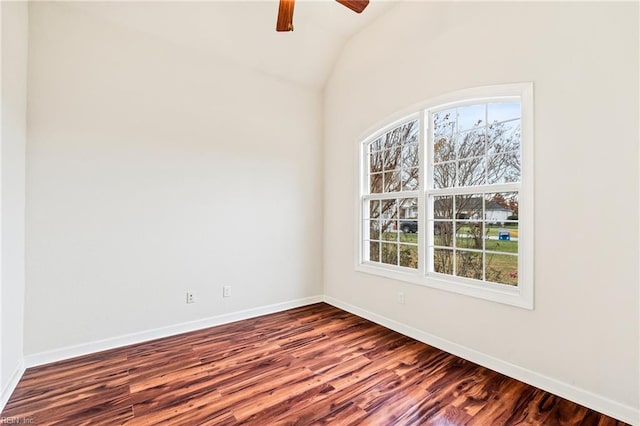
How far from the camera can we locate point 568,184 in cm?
195

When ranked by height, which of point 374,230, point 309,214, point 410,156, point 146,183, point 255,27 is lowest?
point 374,230

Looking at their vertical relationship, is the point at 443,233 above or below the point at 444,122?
below

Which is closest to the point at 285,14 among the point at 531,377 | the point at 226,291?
the point at 226,291

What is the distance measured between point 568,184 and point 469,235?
824mm

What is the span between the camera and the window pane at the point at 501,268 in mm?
2297

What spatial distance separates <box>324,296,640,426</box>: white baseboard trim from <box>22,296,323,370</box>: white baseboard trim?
4.62 feet

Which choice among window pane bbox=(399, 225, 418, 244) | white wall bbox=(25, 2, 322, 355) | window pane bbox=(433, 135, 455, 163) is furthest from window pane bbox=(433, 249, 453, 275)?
white wall bbox=(25, 2, 322, 355)

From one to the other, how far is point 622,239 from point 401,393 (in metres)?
1.68

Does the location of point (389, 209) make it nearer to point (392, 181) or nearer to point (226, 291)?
point (392, 181)

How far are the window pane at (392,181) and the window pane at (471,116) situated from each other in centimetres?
82

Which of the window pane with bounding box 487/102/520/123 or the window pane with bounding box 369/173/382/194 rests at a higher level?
the window pane with bounding box 487/102/520/123

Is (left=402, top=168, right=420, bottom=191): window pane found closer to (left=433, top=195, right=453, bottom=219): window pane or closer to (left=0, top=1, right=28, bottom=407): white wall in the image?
(left=433, top=195, right=453, bottom=219): window pane

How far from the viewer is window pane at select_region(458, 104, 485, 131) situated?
8.30ft

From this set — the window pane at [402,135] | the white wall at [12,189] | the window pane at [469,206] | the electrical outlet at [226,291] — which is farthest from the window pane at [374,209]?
the white wall at [12,189]
